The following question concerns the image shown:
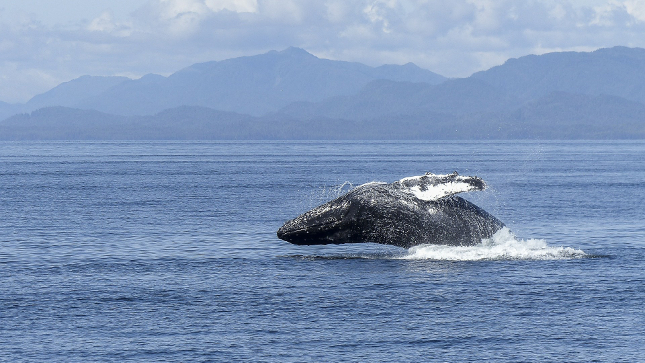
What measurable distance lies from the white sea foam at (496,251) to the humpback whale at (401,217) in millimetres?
407

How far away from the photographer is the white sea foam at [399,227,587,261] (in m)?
32.0

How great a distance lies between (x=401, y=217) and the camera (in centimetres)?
3234

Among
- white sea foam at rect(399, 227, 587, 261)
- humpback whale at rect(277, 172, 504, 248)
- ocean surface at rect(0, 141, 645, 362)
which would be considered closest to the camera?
ocean surface at rect(0, 141, 645, 362)

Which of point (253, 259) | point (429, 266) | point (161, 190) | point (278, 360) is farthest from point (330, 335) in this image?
point (161, 190)

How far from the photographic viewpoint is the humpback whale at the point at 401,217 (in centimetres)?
3225

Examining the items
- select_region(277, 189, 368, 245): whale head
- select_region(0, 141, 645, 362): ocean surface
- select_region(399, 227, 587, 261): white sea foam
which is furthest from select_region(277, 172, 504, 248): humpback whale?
select_region(0, 141, 645, 362): ocean surface

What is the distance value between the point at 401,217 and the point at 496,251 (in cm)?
379

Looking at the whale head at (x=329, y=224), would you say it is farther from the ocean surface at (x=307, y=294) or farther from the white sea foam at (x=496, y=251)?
the white sea foam at (x=496, y=251)

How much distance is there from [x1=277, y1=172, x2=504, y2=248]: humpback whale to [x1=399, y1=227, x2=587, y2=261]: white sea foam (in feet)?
1.34

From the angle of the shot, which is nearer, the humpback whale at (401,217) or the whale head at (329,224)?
the humpback whale at (401,217)

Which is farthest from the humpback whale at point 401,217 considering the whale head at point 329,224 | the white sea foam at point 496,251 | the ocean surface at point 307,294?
the ocean surface at point 307,294

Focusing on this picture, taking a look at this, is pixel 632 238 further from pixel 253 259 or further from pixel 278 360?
pixel 278 360

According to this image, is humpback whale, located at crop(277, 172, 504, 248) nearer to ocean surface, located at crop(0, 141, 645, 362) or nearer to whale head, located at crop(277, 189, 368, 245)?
whale head, located at crop(277, 189, 368, 245)

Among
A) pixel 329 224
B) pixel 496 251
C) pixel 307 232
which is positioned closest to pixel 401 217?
pixel 329 224
